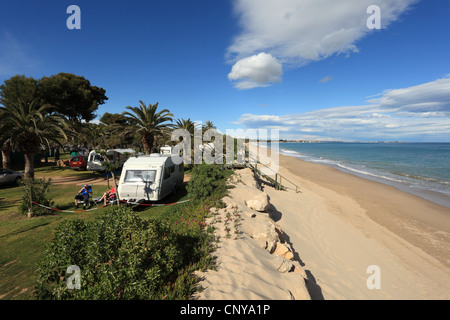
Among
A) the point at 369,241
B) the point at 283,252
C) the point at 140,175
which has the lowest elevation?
the point at 369,241

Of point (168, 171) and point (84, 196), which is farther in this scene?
point (168, 171)

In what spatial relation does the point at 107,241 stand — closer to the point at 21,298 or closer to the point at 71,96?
the point at 21,298

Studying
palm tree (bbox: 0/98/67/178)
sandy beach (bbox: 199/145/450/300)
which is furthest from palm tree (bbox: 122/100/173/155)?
sandy beach (bbox: 199/145/450/300)

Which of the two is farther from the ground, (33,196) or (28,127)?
(28,127)

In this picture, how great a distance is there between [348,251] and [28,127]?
2216 cm

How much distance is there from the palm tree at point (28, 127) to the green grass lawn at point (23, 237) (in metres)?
3.66

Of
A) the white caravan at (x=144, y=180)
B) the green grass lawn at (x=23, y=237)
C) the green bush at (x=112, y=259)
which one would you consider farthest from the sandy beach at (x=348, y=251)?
the green grass lawn at (x=23, y=237)

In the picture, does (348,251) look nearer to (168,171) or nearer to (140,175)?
(168,171)

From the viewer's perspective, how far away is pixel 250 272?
16.3 ft

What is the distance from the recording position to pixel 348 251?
345 inches

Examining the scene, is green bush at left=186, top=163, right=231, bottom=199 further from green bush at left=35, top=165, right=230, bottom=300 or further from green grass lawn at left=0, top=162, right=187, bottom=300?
green bush at left=35, top=165, right=230, bottom=300

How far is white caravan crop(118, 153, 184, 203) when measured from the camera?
1099 centimetres

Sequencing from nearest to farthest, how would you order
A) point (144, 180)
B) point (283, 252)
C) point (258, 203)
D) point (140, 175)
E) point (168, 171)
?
point (283, 252)
point (258, 203)
point (144, 180)
point (140, 175)
point (168, 171)

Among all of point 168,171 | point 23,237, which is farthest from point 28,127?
point 168,171
